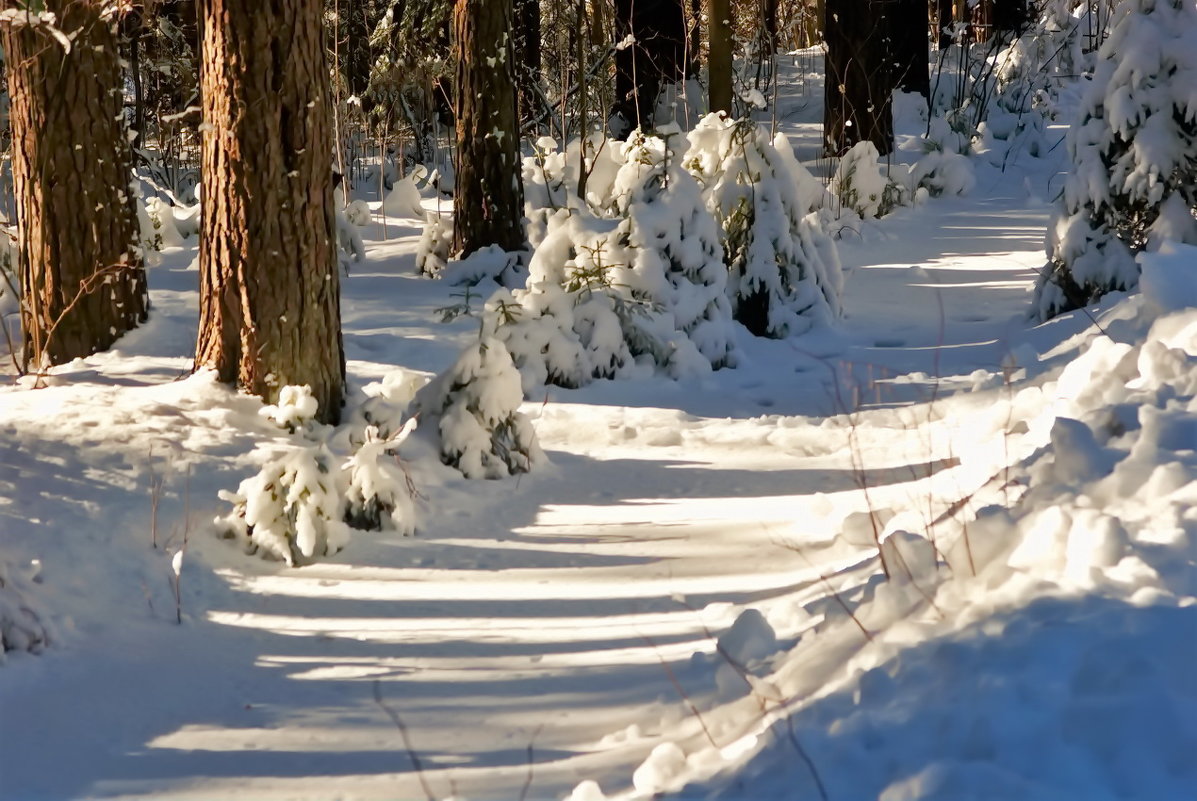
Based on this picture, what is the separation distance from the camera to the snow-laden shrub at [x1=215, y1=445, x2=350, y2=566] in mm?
4645

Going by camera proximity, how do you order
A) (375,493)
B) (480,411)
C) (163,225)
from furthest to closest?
(163,225), (480,411), (375,493)

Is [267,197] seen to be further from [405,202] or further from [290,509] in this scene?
[405,202]

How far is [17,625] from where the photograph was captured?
3.73 m

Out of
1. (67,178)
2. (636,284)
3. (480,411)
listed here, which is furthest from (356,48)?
(480,411)

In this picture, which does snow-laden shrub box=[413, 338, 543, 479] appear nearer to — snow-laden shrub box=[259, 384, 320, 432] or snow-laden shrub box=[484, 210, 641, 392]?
snow-laden shrub box=[259, 384, 320, 432]

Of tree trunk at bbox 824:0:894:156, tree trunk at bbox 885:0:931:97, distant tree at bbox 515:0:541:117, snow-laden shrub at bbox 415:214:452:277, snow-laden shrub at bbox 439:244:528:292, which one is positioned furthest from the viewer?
distant tree at bbox 515:0:541:117

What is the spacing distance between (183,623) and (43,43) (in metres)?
3.68

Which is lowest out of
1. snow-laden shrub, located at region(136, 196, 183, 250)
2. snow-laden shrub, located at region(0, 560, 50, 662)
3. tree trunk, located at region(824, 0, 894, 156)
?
snow-laden shrub, located at region(0, 560, 50, 662)

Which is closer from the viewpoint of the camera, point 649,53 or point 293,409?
point 293,409

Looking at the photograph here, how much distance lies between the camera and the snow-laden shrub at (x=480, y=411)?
552 cm

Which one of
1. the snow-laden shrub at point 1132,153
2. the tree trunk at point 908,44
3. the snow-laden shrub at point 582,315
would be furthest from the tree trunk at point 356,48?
the snow-laden shrub at point 1132,153

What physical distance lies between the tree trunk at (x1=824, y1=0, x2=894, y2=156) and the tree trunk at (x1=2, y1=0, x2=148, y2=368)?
8.25m

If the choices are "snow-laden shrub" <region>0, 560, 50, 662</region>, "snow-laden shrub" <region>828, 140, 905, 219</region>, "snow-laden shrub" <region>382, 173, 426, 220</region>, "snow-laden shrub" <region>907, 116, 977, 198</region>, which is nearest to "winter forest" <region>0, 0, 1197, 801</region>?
"snow-laden shrub" <region>0, 560, 50, 662</region>

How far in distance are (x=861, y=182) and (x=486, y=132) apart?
14.6ft
